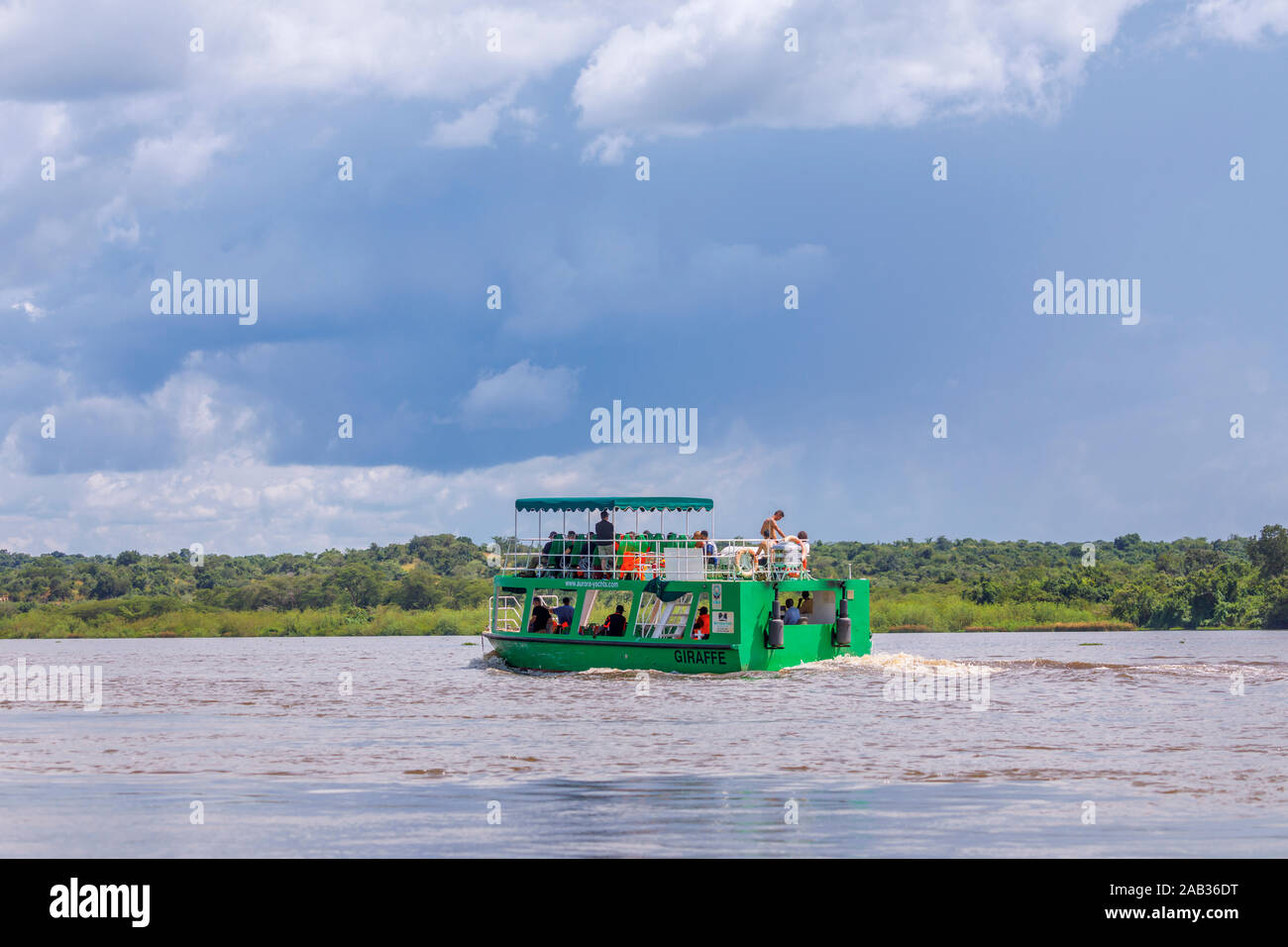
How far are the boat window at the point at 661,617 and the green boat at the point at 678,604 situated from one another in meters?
0.03

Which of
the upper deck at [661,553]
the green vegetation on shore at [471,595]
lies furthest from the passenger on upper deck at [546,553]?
the green vegetation on shore at [471,595]

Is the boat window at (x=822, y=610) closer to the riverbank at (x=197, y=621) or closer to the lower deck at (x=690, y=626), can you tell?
the lower deck at (x=690, y=626)

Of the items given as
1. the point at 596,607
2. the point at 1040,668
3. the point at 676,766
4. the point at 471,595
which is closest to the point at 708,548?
the point at 596,607

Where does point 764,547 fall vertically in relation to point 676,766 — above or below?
above

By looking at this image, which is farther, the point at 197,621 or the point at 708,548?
the point at 197,621

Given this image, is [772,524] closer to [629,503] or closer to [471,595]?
[629,503]

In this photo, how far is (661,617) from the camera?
40.5m

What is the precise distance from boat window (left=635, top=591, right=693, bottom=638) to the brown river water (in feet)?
4.19

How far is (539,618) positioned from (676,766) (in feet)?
70.7

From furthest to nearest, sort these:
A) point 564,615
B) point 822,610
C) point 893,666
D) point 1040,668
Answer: point 1040,668 → point 822,610 → point 564,615 → point 893,666

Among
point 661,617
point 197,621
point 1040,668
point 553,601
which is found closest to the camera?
point 661,617

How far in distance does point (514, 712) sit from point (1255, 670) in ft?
76.8
